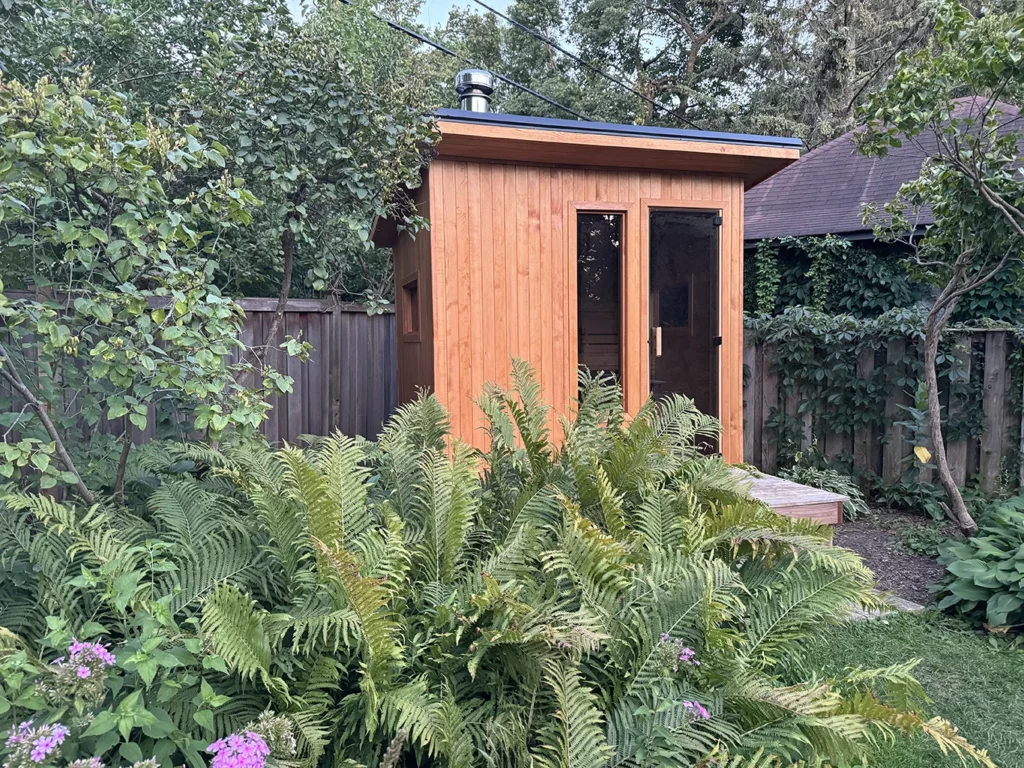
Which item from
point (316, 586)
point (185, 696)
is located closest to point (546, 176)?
point (316, 586)

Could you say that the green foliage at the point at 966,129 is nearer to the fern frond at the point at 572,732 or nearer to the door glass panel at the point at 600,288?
the door glass panel at the point at 600,288

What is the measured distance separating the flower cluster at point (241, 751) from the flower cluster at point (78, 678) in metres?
0.24

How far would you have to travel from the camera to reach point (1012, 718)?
2.31 meters

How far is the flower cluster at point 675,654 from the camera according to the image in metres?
1.51

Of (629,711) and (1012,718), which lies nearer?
(629,711)

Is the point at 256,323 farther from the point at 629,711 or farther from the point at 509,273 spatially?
the point at 629,711

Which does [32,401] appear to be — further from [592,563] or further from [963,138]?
[963,138]

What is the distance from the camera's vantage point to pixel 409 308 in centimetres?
531

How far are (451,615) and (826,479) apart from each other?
441 centimetres

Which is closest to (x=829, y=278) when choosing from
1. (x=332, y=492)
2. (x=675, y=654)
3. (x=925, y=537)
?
(x=925, y=537)

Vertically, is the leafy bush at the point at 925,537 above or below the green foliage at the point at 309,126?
below

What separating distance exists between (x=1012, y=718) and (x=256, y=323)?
15.7ft

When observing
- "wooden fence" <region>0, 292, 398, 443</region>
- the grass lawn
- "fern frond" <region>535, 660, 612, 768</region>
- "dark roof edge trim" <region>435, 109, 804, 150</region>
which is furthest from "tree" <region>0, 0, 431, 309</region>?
the grass lawn

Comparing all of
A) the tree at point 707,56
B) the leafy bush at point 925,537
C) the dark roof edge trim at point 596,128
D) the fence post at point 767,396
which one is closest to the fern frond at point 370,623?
the dark roof edge trim at point 596,128
